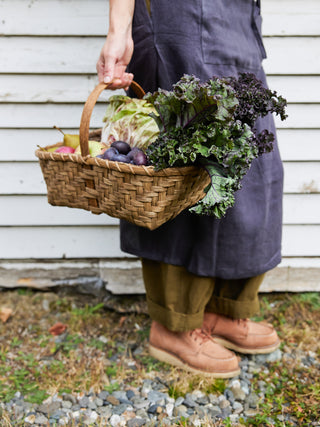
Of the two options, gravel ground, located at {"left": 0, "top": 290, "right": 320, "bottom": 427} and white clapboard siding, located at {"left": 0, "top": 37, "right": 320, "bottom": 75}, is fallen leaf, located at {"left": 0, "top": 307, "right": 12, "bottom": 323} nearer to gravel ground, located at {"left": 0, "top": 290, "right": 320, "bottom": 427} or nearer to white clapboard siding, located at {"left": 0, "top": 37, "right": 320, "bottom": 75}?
gravel ground, located at {"left": 0, "top": 290, "right": 320, "bottom": 427}

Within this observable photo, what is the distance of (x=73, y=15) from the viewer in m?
2.23

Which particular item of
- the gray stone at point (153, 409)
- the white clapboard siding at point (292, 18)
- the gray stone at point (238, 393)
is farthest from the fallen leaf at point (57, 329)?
the white clapboard siding at point (292, 18)

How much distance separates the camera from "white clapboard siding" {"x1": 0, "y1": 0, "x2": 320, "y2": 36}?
2.22 metres

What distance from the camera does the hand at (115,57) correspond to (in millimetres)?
1469

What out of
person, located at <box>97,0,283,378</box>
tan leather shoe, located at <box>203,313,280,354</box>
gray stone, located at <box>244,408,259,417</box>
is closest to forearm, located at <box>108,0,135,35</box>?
→ person, located at <box>97,0,283,378</box>

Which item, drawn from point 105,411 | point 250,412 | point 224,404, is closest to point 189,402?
point 224,404

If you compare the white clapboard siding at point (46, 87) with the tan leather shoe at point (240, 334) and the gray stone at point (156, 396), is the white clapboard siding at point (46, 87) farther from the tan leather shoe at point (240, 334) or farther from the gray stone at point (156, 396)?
the gray stone at point (156, 396)

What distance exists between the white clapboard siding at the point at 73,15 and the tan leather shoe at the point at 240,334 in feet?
5.30

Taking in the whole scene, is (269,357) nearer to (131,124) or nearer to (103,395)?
(103,395)

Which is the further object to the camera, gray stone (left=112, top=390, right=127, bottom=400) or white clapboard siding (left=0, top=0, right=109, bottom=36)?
white clapboard siding (left=0, top=0, right=109, bottom=36)

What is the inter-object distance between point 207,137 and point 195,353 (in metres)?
1.17

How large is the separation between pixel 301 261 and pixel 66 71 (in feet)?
6.23

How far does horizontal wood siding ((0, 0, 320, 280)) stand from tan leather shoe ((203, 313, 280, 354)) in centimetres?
70

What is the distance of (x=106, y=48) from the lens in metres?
1.47
